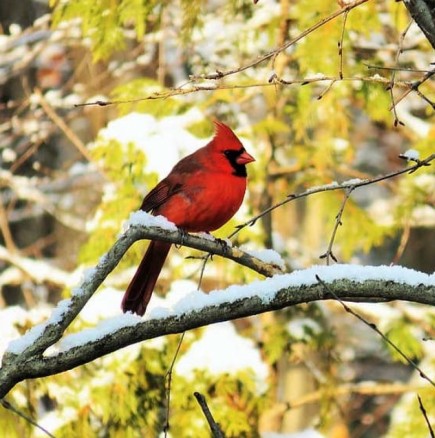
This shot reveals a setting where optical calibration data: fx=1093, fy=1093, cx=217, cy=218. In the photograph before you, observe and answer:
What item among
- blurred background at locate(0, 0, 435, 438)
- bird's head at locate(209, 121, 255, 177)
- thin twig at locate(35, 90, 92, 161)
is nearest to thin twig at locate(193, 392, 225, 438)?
blurred background at locate(0, 0, 435, 438)

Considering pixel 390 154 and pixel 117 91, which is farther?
pixel 390 154

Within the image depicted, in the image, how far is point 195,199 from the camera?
12.8 feet

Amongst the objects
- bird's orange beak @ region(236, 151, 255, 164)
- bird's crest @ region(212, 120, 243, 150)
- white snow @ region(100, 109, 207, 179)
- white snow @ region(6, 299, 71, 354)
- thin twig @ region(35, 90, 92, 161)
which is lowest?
white snow @ region(6, 299, 71, 354)

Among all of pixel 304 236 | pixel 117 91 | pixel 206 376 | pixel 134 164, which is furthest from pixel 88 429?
pixel 304 236

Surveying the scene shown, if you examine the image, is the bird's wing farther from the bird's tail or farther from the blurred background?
the blurred background

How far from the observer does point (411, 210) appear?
19.3 feet

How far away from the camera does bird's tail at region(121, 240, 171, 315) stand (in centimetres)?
373

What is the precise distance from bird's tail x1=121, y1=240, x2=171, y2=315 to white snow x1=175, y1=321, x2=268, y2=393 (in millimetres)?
974

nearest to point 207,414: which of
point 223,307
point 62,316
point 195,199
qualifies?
point 223,307

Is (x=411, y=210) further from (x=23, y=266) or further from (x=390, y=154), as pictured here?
(x=390, y=154)

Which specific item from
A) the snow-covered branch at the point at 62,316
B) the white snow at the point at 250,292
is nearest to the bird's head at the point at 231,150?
the snow-covered branch at the point at 62,316

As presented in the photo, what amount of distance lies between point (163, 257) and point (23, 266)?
248cm

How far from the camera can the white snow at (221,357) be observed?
4.76 m

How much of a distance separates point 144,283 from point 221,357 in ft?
3.70
